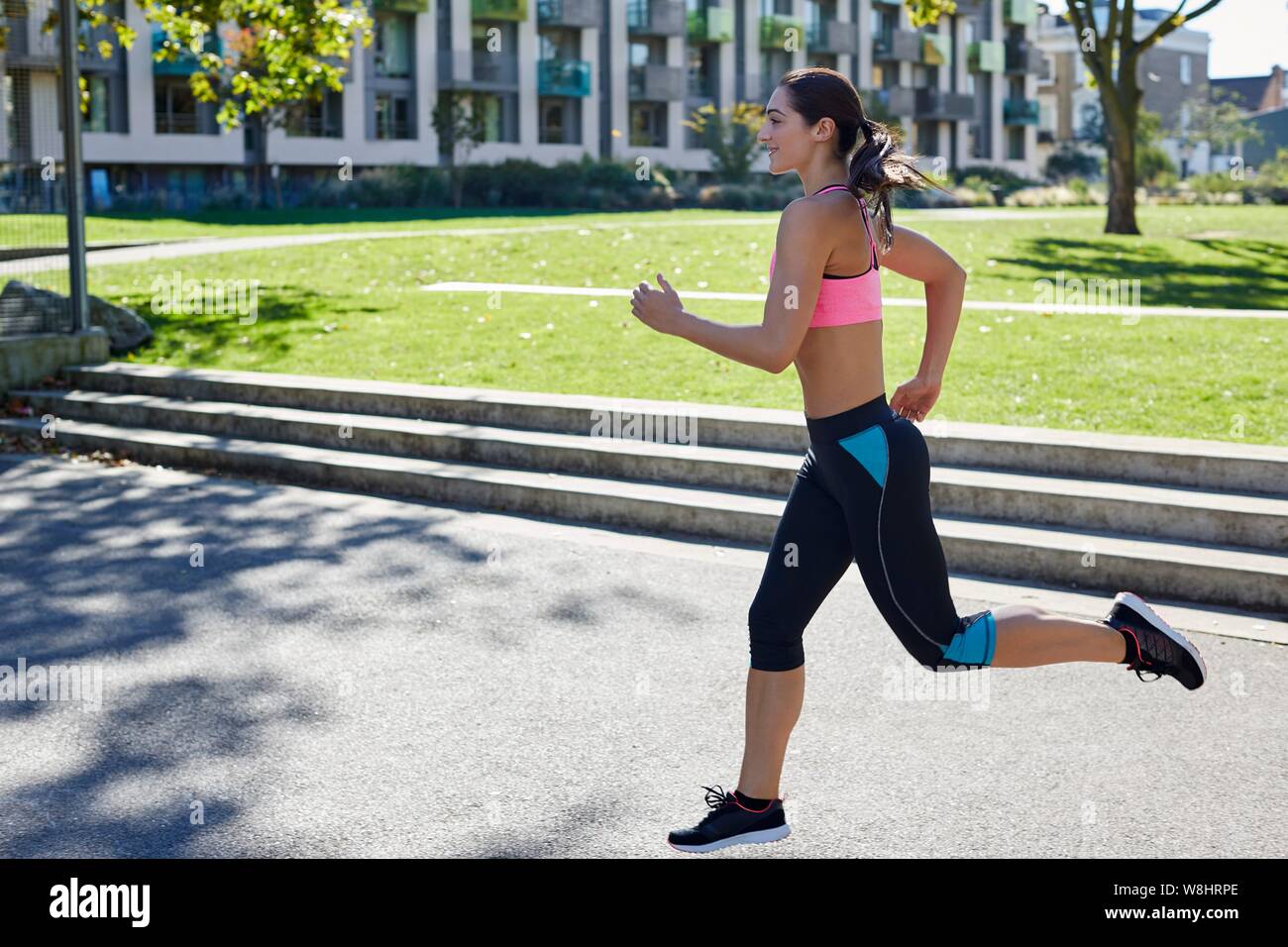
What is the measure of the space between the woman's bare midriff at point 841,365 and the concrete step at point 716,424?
4.56 metres

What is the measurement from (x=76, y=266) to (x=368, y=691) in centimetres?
888

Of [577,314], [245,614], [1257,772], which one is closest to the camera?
[1257,772]

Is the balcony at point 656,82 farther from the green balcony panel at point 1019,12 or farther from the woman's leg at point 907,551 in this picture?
the woman's leg at point 907,551

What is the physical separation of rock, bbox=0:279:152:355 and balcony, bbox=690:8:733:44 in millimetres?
45991

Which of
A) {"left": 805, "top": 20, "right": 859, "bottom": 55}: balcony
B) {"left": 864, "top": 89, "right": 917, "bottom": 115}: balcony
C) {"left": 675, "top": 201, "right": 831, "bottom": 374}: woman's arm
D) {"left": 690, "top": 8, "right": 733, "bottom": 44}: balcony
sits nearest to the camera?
{"left": 675, "top": 201, "right": 831, "bottom": 374}: woman's arm

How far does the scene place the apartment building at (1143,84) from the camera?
87000 millimetres

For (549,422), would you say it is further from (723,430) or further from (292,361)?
(292,361)

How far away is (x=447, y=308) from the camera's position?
14789 millimetres

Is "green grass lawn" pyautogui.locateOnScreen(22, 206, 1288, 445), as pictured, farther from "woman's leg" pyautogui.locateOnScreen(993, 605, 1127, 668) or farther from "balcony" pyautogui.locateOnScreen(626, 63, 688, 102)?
"balcony" pyautogui.locateOnScreen(626, 63, 688, 102)

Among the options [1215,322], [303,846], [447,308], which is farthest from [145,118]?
[303,846]

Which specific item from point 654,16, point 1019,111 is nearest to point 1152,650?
point 654,16

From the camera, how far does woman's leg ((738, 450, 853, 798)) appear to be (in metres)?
4.05

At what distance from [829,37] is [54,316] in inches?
2092

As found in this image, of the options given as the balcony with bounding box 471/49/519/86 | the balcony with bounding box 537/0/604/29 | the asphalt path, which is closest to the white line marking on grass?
the asphalt path
